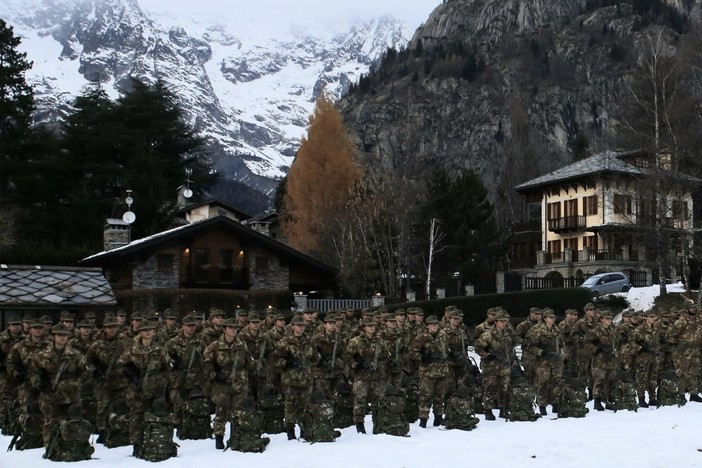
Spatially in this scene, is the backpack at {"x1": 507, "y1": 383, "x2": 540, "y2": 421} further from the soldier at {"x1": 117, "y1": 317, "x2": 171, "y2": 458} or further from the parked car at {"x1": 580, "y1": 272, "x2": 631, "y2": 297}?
the parked car at {"x1": 580, "y1": 272, "x2": 631, "y2": 297}

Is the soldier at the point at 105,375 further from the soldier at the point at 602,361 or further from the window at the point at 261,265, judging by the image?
the window at the point at 261,265

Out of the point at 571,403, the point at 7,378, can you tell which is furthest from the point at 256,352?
the point at 571,403

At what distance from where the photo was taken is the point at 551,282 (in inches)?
2040

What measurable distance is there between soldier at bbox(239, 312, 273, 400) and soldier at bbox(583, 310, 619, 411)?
7.29 m

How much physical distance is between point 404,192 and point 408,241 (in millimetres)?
2554

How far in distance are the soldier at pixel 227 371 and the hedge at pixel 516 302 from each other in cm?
2066

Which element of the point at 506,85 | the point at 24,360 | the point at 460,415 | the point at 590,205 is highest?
the point at 506,85

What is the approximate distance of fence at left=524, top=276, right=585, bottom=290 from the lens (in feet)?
166

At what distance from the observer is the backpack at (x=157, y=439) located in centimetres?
1329

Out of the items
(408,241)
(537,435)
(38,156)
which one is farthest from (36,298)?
(38,156)

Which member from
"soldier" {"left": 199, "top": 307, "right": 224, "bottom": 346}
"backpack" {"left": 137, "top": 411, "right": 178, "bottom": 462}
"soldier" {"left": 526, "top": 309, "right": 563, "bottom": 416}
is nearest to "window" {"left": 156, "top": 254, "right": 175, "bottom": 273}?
"soldier" {"left": 199, "top": 307, "right": 224, "bottom": 346}

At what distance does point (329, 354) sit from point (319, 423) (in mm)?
1813

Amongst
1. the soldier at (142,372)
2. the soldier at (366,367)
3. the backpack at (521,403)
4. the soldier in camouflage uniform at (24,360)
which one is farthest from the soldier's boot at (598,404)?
the soldier in camouflage uniform at (24,360)

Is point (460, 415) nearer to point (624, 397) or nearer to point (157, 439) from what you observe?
point (624, 397)
